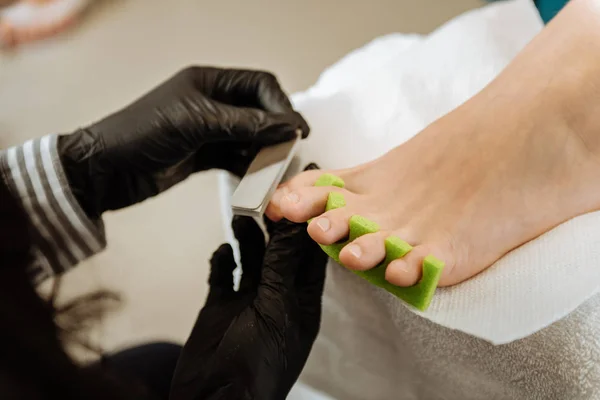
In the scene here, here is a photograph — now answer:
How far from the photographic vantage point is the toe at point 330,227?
0.52 meters

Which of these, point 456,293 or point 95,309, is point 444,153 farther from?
point 95,309

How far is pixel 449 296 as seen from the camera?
0.51m

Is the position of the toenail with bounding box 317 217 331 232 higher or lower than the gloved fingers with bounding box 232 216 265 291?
higher

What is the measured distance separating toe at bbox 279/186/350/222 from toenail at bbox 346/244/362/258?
0.07m

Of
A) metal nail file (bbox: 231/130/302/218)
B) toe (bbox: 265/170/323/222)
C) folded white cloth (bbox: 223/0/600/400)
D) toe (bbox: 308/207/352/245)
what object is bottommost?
folded white cloth (bbox: 223/0/600/400)

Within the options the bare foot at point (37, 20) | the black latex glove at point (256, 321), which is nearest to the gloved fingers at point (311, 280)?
the black latex glove at point (256, 321)

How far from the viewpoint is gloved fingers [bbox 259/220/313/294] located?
570 mm

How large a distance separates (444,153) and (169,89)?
0.35 metres

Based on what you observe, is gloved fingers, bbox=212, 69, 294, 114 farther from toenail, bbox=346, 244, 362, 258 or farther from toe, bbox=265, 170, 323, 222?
toenail, bbox=346, 244, 362, 258

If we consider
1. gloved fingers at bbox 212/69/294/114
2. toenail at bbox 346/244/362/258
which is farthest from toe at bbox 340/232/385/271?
gloved fingers at bbox 212/69/294/114

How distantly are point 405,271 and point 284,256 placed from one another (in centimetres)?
14

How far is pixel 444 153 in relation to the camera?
0.62 m

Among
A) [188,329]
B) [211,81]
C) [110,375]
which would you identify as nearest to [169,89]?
[211,81]

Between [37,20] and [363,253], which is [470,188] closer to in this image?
[363,253]
